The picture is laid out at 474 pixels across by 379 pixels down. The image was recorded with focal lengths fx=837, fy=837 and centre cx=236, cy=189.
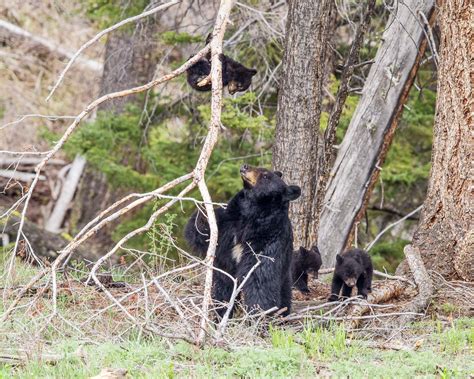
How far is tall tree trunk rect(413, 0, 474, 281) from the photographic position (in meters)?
8.70

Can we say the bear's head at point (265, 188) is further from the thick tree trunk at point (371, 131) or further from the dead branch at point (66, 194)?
the dead branch at point (66, 194)

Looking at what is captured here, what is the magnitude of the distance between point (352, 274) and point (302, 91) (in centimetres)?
227

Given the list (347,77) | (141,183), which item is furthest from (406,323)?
(141,183)

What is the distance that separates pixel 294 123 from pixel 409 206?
24.5 ft

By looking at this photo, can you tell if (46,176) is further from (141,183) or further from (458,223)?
(458,223)

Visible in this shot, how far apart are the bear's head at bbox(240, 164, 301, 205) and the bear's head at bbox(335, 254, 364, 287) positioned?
1125 millimetres

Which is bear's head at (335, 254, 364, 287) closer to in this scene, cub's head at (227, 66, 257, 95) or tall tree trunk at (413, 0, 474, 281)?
tall tree trunk at (413, 0, 474, 281)

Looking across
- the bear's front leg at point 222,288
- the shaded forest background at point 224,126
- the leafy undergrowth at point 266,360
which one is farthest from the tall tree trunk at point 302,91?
the leafy undergrowth at point 266,360

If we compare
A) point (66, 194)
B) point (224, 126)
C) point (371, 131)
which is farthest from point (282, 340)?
point (66, 194)

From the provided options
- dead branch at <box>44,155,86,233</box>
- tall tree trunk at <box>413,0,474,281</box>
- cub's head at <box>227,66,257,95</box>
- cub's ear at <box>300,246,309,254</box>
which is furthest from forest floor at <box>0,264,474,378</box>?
dead branch at <box>44,155,86,233</box>

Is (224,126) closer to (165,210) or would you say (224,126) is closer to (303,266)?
(303,266)

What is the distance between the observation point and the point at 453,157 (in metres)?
8.89

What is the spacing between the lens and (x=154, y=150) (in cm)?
1392

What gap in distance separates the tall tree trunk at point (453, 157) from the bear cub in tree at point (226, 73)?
220 centimetres
